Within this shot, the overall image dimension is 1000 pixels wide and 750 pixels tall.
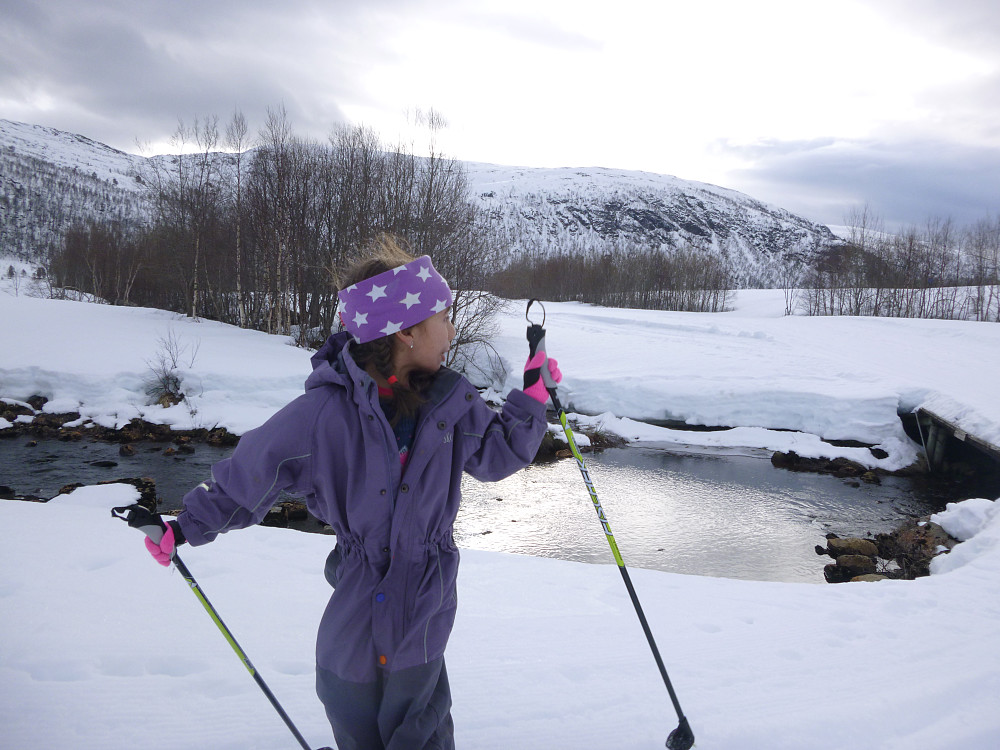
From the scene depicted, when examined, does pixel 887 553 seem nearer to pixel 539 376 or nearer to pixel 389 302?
pixel 539 376

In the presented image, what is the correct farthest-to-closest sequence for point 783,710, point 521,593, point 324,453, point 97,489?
point 97,489
point 521,593
point 783,710
point 324,453

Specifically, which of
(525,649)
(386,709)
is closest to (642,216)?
(525,649)

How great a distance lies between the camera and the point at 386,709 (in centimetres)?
162

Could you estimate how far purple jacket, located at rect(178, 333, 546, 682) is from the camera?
1.61 m

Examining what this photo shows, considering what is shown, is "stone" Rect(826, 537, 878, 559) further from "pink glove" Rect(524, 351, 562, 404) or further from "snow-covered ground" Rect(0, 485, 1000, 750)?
"pink glove" Rect(524, 351, 562, 404)

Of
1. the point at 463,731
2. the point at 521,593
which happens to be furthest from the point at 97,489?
the point at 463,731

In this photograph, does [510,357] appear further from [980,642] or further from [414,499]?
[414,499]

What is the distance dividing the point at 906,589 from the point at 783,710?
7.77 ft

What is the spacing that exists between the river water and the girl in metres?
5.53

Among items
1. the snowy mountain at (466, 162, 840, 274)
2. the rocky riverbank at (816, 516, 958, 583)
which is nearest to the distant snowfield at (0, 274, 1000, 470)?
the rocky riverbank at (816, 516, 958, 583)

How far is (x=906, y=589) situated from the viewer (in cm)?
443

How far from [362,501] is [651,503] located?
323 inches

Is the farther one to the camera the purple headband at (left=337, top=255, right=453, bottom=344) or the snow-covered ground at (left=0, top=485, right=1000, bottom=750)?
the snow-covered ground at (left=0, top=485, right=1000, bottom=750)

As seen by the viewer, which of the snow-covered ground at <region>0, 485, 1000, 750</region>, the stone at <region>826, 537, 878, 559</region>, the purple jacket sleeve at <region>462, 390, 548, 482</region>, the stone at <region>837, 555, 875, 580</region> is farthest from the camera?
the stone at <region>826, 537, 878, 559</region>
